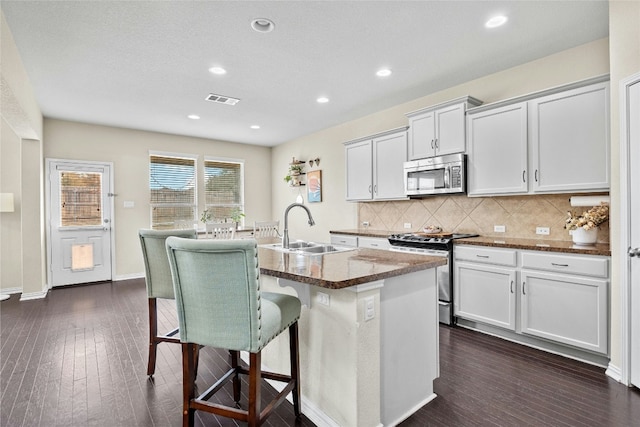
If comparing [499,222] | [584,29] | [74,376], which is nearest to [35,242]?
[74,376]

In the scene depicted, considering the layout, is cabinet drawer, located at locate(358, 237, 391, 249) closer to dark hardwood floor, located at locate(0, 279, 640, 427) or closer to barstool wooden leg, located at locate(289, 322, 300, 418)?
dark hardwood floor, located at locate(0, 279, 640, 427)

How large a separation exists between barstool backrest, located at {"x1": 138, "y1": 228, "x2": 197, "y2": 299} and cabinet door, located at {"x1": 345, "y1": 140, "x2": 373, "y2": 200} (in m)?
2.96

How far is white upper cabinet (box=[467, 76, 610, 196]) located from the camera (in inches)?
107

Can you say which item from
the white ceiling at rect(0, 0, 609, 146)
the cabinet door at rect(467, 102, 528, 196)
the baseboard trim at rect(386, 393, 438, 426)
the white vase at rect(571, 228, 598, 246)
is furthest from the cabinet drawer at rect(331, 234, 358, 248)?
the baseboard trim at rect(386, 393, 438, 426)

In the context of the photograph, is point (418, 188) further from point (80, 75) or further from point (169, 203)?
point (169, 203)

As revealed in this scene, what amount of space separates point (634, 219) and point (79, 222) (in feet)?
22.5

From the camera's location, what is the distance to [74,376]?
2.46 metres

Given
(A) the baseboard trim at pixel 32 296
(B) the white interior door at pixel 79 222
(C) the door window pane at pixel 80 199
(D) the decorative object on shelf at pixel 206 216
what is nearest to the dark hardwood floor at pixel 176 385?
(A) the baseboard trim at pixel 32 296

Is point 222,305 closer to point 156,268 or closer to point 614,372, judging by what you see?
point 156,268

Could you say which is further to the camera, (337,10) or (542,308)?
(542,308)

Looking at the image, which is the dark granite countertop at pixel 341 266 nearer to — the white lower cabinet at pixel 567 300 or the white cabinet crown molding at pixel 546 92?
the white lower cabinet at pixel 567 300

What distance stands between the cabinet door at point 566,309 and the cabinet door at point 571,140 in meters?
0.80

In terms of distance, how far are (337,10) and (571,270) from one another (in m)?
2.71

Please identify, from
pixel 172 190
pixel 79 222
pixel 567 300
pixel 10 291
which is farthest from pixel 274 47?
pixel 10 291
